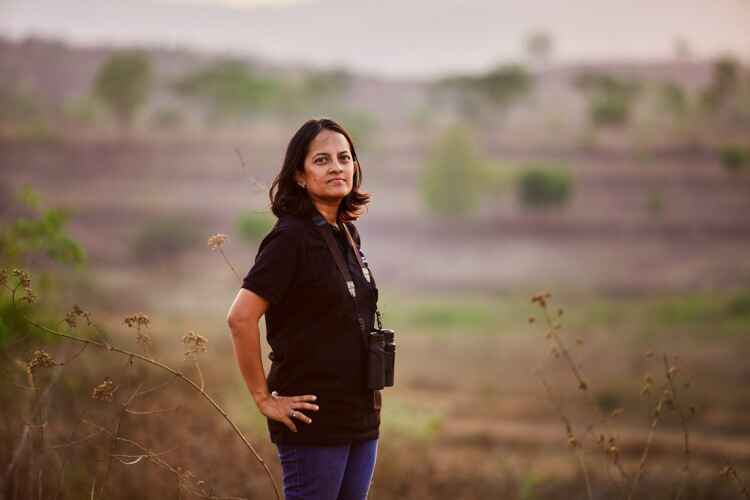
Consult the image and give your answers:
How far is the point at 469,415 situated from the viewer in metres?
19.5

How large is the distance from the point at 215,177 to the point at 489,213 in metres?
15.5

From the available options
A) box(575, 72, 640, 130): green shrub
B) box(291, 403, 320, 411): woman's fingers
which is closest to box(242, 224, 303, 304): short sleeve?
box(291, 403, 320, 411): woman's fingers

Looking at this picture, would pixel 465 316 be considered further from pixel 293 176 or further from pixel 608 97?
pixel 608 97

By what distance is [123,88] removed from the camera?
5606 centimetres

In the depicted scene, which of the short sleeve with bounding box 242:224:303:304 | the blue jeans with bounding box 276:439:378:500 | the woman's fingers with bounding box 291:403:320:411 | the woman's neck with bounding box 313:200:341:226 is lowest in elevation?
the blue jeans with bounding box 276:439:378:500

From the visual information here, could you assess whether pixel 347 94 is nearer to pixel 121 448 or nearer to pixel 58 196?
pixel 58 196

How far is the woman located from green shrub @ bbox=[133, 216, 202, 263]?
36108mm

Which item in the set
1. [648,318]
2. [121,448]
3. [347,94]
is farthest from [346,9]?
[121,448]

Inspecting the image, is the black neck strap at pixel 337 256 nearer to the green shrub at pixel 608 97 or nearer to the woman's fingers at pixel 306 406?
the woman's fingers at pixel 306 406

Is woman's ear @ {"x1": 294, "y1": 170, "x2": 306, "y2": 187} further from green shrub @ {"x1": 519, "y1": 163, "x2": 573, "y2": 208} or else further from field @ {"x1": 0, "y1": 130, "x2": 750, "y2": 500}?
green shrub @ {"x1": 519, "y1": 163, "x2": 573, "y2": 208}

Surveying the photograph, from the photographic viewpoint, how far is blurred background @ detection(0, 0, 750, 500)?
635 centimetres

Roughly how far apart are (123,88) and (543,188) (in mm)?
30611

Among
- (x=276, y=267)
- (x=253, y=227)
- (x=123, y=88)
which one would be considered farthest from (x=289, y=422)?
(x=123, y=88)

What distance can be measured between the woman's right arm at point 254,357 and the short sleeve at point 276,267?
1.3 inches
